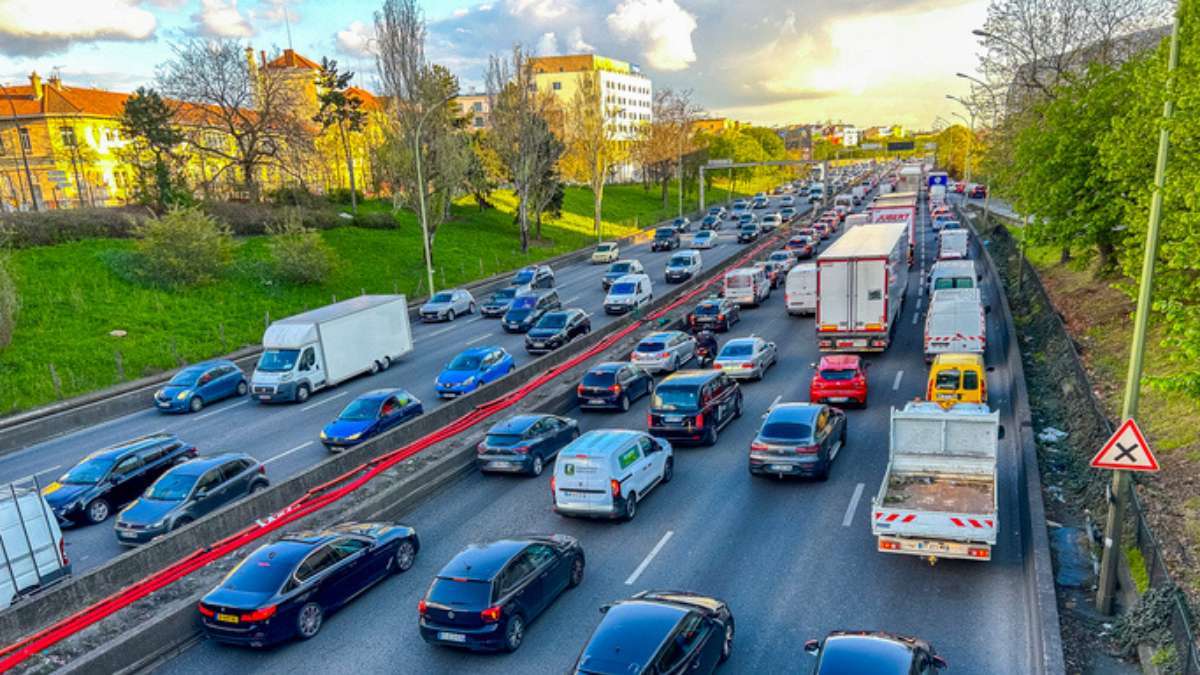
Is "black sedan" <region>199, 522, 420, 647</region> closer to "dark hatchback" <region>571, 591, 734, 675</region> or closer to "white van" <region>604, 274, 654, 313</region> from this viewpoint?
"dark hatchback" <region>571, 591, 734, 675</region>

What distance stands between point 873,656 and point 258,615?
8531mm

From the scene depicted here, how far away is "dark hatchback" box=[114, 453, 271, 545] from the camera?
15.1m

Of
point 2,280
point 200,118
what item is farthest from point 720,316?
point 200,118

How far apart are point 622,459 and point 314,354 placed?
15.9 metres

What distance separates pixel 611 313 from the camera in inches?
1469

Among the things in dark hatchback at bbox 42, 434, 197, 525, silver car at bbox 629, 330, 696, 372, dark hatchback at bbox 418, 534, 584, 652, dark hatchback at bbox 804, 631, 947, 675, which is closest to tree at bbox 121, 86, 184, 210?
dark hatchback at bbox 42, 434, 197, 525

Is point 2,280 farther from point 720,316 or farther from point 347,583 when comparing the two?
point 720,316

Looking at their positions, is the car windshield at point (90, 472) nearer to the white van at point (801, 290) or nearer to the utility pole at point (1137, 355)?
the utility pole at point (1137, 355)

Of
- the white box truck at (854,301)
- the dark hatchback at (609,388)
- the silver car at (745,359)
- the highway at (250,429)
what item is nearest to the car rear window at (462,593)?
the highway at (250,429)

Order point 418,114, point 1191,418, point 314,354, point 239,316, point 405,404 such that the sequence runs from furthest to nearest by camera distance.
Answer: point 418,114 < point 239,316 < point 314,354 < point 405,404 < point 1191,418

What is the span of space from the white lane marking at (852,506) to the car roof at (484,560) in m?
6.56

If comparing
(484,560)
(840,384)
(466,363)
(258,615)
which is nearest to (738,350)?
(840,384)

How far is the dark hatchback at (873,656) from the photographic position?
26.3 feet

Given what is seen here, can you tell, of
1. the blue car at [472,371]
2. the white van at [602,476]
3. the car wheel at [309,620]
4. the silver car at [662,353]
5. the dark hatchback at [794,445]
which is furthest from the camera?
the silver car at [662,353]
